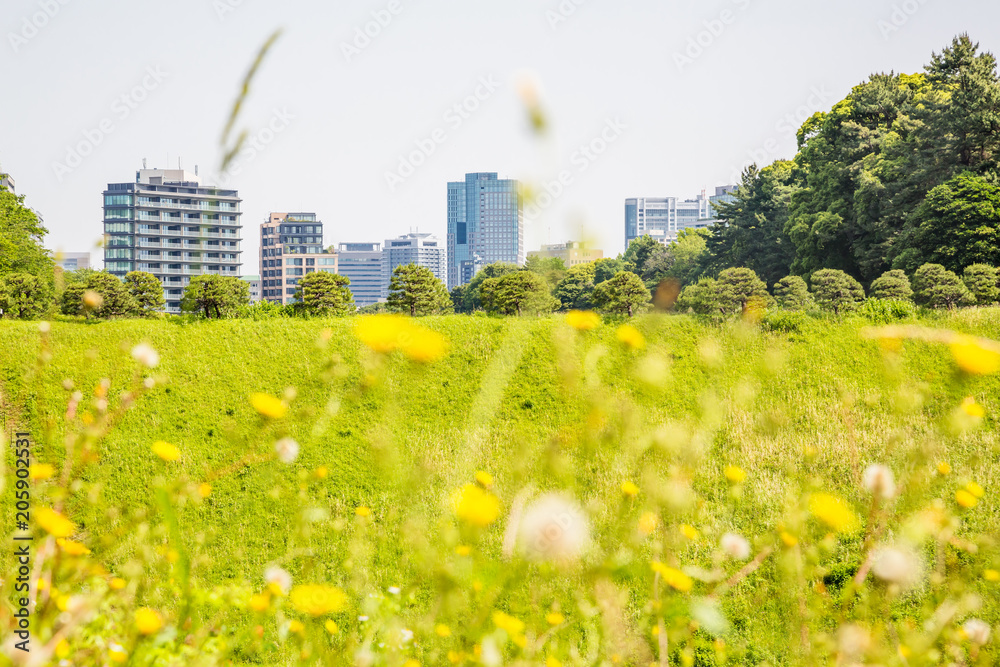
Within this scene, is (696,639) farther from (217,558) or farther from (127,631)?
(217,558)

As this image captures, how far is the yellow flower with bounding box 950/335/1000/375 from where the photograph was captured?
1032 mm

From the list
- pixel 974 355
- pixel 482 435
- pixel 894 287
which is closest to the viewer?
pixel 974 355

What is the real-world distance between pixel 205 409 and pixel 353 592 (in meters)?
3.86

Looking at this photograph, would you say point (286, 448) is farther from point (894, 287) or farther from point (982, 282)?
point (894, 287)

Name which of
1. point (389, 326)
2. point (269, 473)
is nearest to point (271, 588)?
point (389, 326)

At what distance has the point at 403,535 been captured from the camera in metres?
4.57

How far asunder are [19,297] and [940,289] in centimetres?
2064

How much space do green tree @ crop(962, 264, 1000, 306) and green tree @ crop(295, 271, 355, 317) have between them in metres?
14.1

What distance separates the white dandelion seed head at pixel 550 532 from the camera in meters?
0.89

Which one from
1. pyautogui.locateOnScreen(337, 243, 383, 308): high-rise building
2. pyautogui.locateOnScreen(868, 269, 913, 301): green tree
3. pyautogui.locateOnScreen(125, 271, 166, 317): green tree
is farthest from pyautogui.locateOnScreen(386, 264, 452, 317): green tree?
pyautogui.locateOnScreen(337, 243, 383, 308): high-rise building

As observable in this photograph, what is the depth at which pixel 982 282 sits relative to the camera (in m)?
13.8

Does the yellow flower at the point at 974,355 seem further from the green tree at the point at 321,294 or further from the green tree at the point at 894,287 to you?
the green tree at the point at 894,287

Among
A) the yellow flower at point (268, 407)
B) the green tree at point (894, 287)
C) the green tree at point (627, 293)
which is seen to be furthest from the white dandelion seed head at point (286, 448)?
the green tree at point (894, 287)

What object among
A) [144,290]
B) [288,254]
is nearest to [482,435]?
[144,290]
